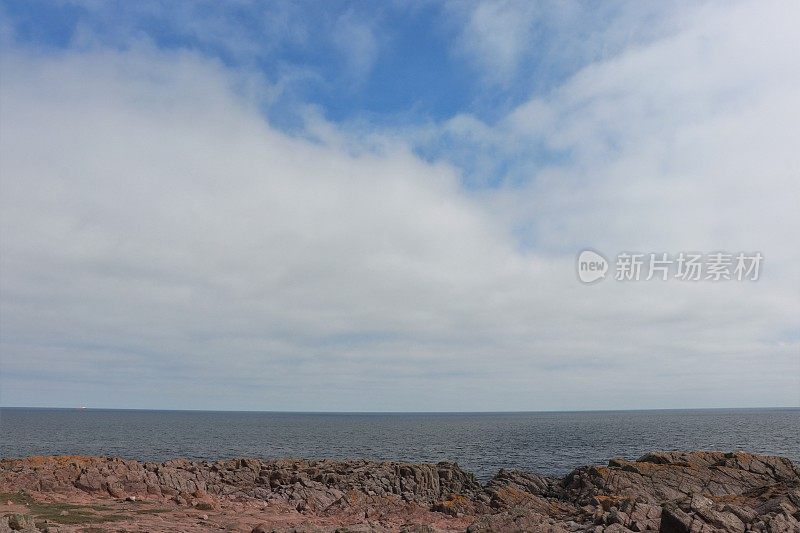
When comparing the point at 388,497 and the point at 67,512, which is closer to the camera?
the point at 67,512

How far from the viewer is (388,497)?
36.0 meters

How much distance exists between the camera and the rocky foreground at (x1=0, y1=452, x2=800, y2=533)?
22.0 m

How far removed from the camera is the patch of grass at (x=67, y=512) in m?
23.0

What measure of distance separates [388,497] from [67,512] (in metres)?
18.8

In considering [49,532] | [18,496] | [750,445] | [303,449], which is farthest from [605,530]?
[750,445]

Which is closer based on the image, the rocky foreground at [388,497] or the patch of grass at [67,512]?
the rocky foreground at [388,497]

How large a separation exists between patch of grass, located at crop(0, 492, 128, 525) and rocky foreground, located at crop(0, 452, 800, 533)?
0.04m

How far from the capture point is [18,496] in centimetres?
2842

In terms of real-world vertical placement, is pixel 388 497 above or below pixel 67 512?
below

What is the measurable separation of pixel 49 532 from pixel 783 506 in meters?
28.6

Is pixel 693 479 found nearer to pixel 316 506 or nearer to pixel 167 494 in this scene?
pixel 316 506

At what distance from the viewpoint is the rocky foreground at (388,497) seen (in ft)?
72.1

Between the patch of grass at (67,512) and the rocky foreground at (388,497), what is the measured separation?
0.14ft

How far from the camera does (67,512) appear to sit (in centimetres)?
2453
